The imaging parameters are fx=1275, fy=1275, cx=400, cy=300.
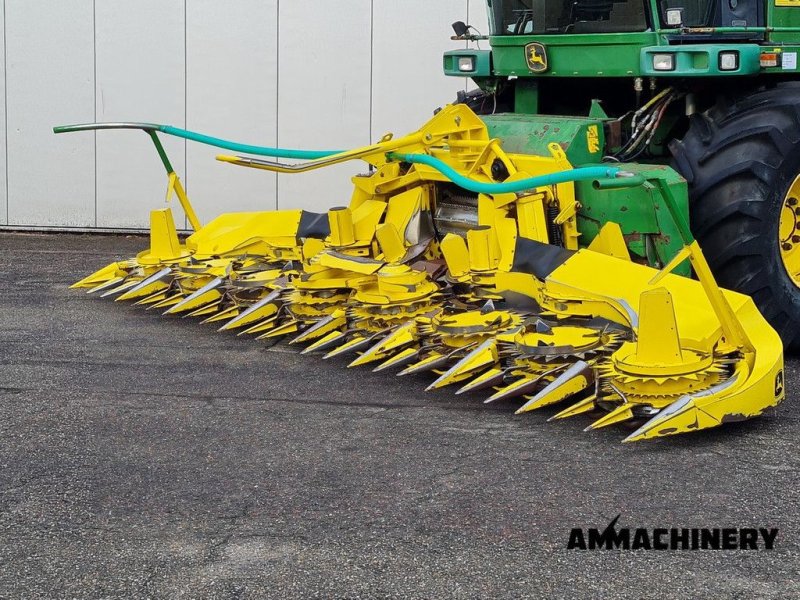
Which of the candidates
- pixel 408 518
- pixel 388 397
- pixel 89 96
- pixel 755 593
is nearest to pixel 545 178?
pixel 388 397

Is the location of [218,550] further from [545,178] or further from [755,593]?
[545,178]

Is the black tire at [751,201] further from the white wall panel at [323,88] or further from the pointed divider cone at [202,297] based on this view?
the white wall panel at [323,88]

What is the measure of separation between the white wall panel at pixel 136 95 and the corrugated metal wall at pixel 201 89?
11 mm

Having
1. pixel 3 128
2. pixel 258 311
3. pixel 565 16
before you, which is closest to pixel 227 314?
pixel 258 311

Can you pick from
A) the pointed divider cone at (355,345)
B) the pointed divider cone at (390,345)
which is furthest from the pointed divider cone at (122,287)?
the pointed divider cone at (390,345)

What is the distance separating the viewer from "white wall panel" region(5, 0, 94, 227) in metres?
10.5

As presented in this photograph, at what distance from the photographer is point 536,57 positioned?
719 centimetres

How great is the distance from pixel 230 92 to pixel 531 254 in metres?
5.10

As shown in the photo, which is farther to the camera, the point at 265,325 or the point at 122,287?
the point at 122,287

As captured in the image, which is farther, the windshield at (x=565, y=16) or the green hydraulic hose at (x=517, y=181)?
the windshield at (x=565, y=16)

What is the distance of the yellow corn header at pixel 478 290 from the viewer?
4695 millimetres

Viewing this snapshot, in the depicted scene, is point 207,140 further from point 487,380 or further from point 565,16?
point 487,380

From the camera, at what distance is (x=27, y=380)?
229 inches

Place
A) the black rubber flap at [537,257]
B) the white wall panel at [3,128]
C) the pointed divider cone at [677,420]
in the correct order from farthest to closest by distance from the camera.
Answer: the white wall panel at [3,128] → the black rubber flap at [537,257] → the pointed divider cone at [677,420]
